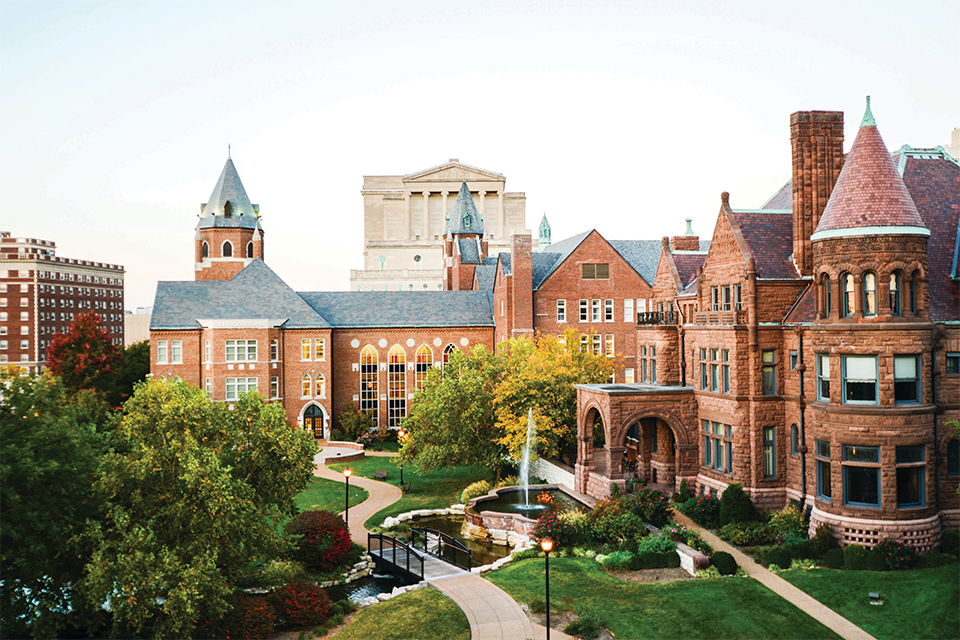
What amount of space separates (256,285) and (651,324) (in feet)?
117

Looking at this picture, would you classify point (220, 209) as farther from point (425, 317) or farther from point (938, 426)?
point (938, 426)

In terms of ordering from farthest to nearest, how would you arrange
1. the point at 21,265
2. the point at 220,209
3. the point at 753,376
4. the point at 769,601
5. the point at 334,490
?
the point at 21,265 → the point at 220,209 → the point at 334,490 → the point at 753,376 → the point at 769,601

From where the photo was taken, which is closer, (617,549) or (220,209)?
(617,549)

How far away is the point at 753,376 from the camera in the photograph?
3125 centimetres

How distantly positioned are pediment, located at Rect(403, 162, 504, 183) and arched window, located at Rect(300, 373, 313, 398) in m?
84.8

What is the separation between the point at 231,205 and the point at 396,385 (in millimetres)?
32058

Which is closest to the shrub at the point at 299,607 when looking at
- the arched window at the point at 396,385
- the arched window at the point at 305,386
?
the arched window at the point at 305,386

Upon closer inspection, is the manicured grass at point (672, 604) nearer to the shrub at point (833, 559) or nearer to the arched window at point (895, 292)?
the shrub at point (833, 559)

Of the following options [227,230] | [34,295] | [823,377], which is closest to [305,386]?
[227,230]

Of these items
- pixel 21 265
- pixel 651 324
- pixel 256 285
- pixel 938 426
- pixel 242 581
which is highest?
pixel 21 265

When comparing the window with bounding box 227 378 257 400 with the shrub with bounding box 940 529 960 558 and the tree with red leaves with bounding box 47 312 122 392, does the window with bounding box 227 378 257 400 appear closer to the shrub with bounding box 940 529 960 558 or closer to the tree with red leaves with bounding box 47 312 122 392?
the tree with red leaves with bounding box 47 312 122 392

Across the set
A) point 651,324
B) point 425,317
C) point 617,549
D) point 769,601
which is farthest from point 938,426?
point 425,317

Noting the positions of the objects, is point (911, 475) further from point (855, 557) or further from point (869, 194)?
point (869, 194)

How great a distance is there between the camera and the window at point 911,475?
2625 cm
